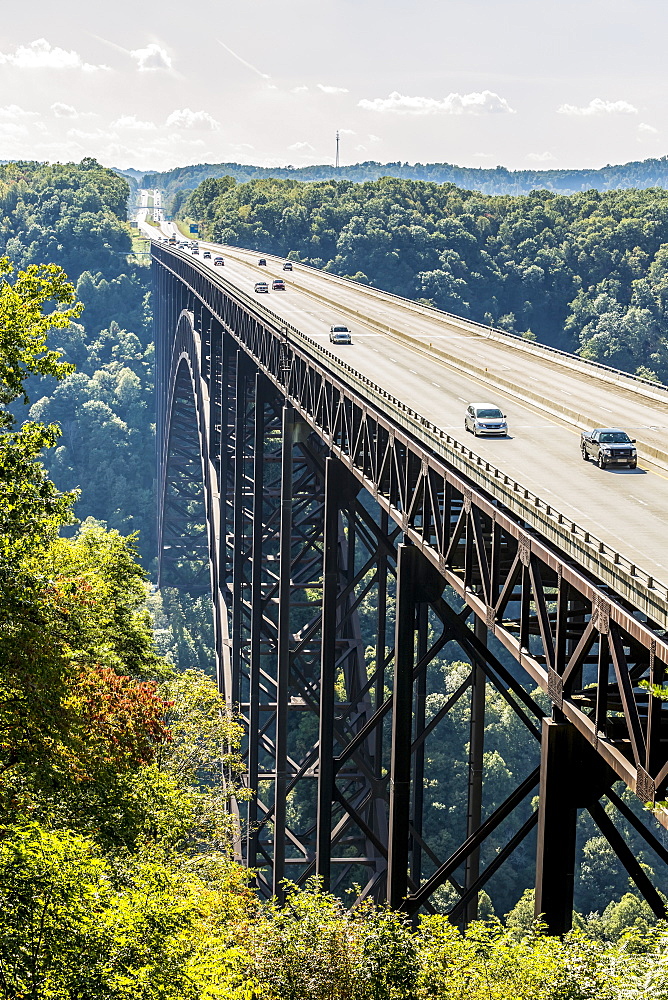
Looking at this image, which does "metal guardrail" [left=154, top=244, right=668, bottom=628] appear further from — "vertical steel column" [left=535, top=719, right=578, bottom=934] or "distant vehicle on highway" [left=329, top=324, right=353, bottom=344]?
"distant vehicle on highway" [left=329, top=324, right=353, bottom=344]

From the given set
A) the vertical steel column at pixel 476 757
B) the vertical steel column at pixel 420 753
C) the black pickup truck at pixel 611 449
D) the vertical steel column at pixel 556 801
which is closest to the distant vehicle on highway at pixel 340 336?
the vertical steel column at pixel 420 753

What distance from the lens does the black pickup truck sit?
84.7ft

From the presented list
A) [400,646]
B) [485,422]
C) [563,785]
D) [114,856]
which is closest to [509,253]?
[485,422]

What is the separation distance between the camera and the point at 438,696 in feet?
283

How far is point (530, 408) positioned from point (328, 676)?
35.1ft

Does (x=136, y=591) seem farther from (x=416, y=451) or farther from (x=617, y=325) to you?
(x=617, y=325)

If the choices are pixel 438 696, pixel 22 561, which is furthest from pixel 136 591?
pixel 438 696

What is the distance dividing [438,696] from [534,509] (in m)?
70.1

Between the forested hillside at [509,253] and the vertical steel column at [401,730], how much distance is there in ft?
384

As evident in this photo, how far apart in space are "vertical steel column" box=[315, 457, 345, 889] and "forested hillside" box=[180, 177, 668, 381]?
109m

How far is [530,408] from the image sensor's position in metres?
35.4

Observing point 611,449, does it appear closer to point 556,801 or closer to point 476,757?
point 476,757

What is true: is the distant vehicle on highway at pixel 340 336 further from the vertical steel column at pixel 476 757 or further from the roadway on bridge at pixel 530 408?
the vertical steel column at pixel 476 757

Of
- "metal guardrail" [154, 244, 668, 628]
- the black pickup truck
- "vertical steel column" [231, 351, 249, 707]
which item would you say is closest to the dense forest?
"metal guardrail" [154, 244, 668, 628]
